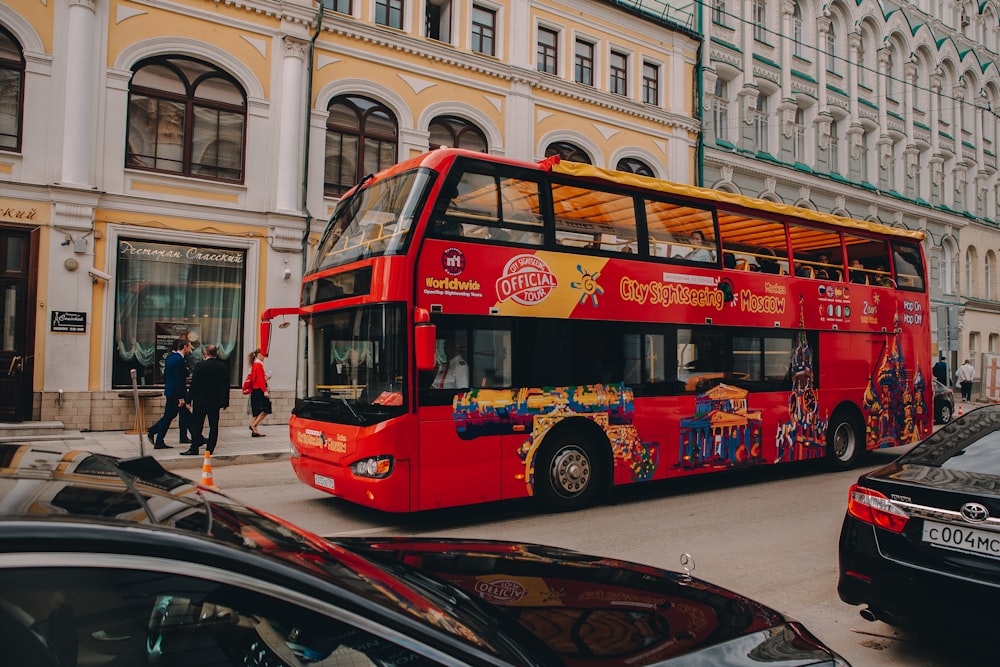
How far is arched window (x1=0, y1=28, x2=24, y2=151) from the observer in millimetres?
13742

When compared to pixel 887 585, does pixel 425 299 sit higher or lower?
higher

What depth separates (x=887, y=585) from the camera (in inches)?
159

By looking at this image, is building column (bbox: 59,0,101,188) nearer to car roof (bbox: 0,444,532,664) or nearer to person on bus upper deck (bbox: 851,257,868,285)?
car roof (bbox: 0,444,532,664)

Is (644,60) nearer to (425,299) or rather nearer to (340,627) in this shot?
(425,299)

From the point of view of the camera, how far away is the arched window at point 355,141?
1744 cm

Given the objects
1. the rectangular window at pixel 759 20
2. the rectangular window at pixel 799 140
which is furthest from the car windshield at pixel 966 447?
the rectangular window at pixel 759 20

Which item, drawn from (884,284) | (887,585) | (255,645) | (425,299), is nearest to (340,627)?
(255,645)

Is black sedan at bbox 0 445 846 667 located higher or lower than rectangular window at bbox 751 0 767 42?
lower

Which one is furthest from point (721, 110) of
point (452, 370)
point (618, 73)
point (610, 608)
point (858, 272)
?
point (610, 608)

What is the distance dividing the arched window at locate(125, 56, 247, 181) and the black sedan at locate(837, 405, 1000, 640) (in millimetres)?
15175

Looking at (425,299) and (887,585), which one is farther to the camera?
(425,299)

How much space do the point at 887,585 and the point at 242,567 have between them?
3.81 metres

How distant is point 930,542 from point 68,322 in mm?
14865

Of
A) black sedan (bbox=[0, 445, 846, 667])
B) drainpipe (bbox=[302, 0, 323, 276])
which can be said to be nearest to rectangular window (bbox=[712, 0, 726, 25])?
drainpipe (bbox=[302, 0, 323, 276])
